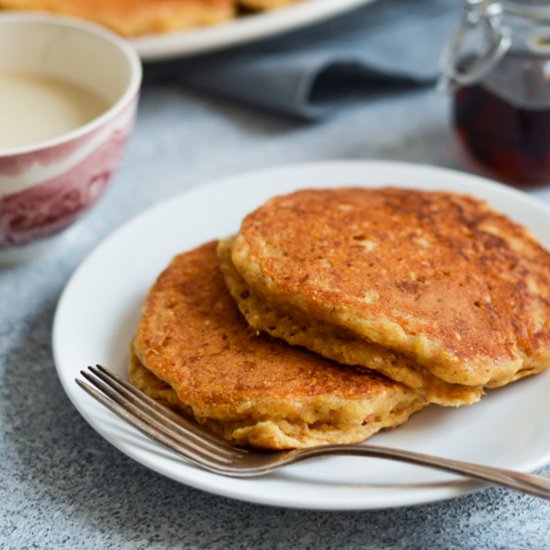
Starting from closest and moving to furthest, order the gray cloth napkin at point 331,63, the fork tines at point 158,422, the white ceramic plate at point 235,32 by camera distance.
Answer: the fork tines at point 158,422, the white ceramic plate at point 235,32, the gray cloth napkin at point 331,63

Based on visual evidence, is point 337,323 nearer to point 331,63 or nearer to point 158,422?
point 158,422

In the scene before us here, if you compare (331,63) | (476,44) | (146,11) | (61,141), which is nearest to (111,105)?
(61,141)

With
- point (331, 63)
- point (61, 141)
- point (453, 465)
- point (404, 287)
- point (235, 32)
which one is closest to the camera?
point (453, 465)

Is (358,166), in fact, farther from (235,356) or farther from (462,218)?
(235,356)

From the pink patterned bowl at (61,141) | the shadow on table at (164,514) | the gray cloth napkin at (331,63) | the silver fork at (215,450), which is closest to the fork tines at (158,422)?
the silver fork at (215,450)

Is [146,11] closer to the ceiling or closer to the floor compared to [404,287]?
closer to the floor

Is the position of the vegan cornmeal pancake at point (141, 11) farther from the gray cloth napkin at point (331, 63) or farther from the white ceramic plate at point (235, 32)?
the gray cloth napkin at point (331, 63)
